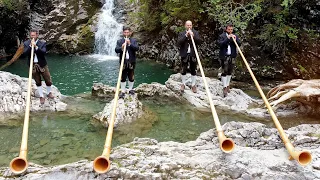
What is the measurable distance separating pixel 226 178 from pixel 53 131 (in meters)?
4.73

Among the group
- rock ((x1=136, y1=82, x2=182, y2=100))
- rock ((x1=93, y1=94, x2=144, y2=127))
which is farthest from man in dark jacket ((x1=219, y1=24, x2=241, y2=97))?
rock ((x1=93, y1=94, x2=144, y2=127))

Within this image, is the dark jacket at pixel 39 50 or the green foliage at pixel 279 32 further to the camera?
the green foliage at pixel 279 32

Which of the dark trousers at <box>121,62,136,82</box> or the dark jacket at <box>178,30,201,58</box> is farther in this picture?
the dark jacket at <box>178,30,201,58</box>

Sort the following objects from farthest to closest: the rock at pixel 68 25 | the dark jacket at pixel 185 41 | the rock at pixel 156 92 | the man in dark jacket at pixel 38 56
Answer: the rock at pixel 68 25, the rock at pixel 156 92, the dark jacket at pixel 185 41, the man in dark jacket at pixel 38 56

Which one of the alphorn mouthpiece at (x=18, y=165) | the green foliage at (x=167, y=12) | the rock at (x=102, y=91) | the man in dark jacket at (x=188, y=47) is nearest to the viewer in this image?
the alphorn mouthpiece at (x=18, y=165)

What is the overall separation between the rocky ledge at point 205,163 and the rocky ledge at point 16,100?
4.66 meters

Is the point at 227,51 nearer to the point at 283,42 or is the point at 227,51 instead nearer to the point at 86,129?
the point at 86,129

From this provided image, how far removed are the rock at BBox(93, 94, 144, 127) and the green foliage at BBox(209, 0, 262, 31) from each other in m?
6.87

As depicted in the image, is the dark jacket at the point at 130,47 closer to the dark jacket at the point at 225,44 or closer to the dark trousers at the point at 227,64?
the dark jacket at the point at 225,44

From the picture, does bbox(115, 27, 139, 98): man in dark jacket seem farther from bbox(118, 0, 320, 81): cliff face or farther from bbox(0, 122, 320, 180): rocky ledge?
bbox(118, 0, 320, 81): cliff face

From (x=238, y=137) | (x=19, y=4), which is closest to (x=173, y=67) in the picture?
(x=19, y=4)

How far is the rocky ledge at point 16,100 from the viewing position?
325 inches

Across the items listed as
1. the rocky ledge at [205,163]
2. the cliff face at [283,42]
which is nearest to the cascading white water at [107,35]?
the cliff face at [283,42]

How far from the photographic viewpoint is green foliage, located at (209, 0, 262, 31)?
12724 mm
